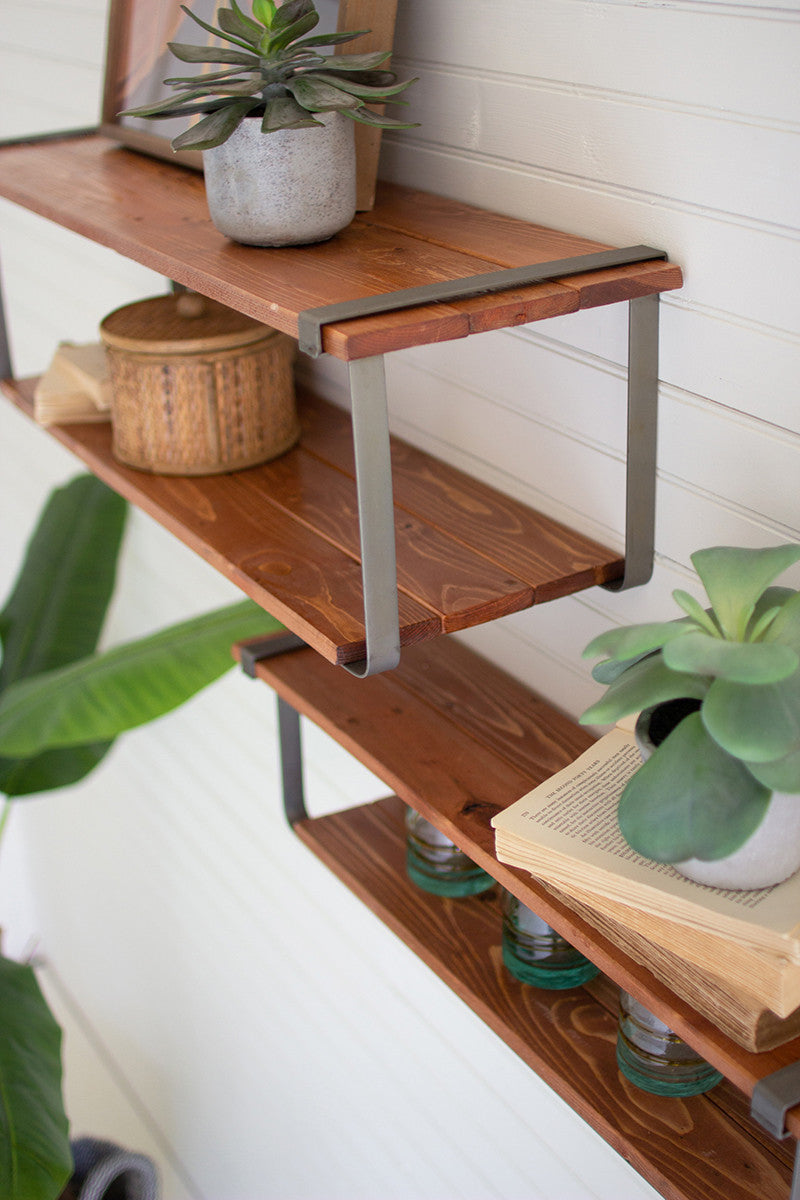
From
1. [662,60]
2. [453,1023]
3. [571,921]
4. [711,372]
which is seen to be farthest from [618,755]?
[453,1023]

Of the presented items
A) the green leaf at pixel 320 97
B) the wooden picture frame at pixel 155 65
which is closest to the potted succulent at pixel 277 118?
the green leaf at pixel 320 97

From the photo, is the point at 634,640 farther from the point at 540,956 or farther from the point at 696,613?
the point at 540,956

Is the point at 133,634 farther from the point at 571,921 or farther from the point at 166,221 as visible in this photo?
the point at 571,921

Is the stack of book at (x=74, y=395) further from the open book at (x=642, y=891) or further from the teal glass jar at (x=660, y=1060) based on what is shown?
the teal glass jar at (x=660, y=1060)

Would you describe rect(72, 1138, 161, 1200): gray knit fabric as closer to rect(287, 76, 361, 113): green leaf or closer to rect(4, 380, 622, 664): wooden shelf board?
A: rect(4, 380, 622, 664): wooden shelf board

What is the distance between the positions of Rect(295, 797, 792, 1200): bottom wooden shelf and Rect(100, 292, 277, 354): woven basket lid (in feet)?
1.74

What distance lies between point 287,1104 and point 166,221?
4.97ft

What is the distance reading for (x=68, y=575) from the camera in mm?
1840

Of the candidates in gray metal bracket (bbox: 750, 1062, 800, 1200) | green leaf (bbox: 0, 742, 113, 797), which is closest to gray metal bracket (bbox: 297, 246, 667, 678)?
gray metal bracket (bbox: 750, 1062, 800, 1200)

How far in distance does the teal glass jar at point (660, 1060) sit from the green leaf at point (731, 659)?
38 cm

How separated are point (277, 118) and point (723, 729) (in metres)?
0.53

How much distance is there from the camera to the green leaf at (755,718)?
58 cm

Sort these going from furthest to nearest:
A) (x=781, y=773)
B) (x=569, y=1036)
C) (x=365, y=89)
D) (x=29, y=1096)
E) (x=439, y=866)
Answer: (x=29, y=1096) < (x=439, y=866) < (x=569, y=1036) < (x=365, y=89) < (x=781, y=773)

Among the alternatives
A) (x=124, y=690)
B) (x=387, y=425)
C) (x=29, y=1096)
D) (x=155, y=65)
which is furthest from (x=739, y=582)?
(x=29, y=1096)
